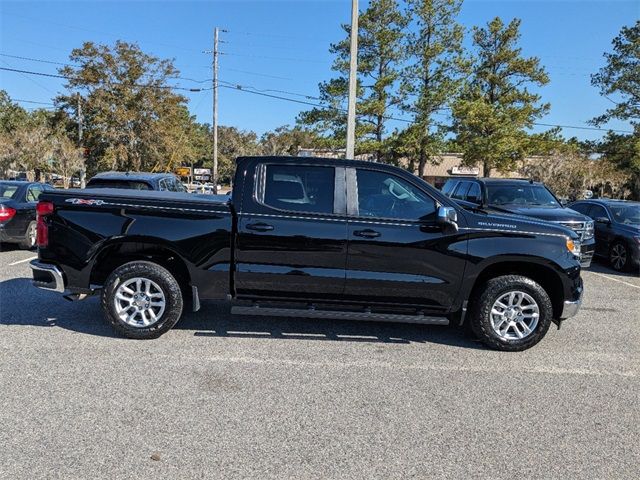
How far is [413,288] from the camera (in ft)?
16.7

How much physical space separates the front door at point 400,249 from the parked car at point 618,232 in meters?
7.61

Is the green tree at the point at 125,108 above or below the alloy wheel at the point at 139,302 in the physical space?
above

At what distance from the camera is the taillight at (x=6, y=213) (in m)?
9.81

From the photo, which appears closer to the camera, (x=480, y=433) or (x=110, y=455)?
(x=110, y=455)

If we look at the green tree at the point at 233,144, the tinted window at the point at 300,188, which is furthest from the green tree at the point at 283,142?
the tinted window at the point at 300,188

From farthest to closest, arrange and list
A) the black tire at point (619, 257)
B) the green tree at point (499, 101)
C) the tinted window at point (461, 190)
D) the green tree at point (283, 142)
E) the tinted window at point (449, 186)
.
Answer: the green tree at point (283, 142), the green tree at point (499, 101), the tinted window at point (449, 186), the tinted window at point (461, 190), the black tire at point (619, 257)

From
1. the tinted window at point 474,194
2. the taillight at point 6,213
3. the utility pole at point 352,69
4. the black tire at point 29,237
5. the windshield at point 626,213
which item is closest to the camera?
the taillight at point 6,213

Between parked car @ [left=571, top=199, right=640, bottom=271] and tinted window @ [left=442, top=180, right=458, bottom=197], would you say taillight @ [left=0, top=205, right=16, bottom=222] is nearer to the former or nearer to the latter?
tinted window @ [left=442, top=180, right=458, bottom=197]

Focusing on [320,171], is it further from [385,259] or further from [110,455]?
[110,455]

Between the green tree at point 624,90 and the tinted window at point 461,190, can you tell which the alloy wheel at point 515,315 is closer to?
the tinted window at point 461,190

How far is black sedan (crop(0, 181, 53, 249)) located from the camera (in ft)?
32.4

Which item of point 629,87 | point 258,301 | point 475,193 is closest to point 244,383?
point 258,301

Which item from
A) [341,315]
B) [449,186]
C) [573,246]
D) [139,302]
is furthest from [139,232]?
[449,186]

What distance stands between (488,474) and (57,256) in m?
4.55
